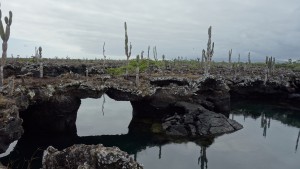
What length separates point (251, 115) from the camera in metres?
50.2

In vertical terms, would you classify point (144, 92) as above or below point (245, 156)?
above

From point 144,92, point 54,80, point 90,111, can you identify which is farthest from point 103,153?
point 90,111

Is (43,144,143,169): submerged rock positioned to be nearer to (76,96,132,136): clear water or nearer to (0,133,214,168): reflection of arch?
(0,133,214,168): reflection of arch

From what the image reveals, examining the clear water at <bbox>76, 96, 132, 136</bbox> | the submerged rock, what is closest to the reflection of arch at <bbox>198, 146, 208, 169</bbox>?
the clear water at <bbox>76, 96, 132, 136</bbox>

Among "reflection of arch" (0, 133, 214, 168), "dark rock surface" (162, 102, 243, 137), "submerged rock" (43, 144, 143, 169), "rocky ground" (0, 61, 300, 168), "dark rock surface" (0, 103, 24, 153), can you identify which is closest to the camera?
"submerged rock" (43, 144, 143, 169)

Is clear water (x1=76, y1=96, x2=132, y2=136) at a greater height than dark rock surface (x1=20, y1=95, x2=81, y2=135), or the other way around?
dark rock surface (x1=20, y1=95, x2=81, y2=135)

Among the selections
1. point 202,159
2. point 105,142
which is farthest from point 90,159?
point 105,142

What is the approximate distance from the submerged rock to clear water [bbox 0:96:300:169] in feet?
49.3

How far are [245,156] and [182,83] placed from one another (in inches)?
588

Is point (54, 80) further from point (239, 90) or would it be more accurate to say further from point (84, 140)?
point (239, 90)

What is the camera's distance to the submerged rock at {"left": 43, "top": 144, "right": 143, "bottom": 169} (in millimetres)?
10484

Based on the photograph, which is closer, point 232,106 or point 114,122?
point 114,122

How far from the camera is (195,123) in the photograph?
3544cm

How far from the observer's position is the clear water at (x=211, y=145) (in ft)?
88.7
